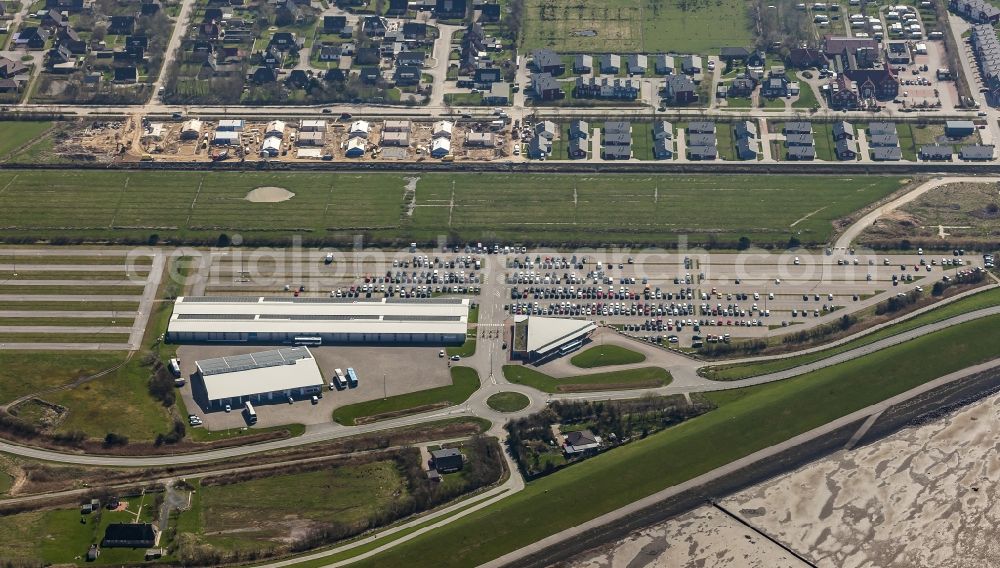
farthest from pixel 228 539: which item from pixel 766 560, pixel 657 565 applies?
pixel 766 560

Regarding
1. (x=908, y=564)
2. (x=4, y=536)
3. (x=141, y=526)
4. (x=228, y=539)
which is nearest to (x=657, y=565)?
(x=908, y=564)

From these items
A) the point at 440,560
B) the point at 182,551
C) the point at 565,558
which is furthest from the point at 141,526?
the point at 565,558

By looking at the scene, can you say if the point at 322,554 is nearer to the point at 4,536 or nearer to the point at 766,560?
the point at 4,536

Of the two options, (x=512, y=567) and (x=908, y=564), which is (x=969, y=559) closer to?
(x=908, y=564)

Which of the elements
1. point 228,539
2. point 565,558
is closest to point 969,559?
point 565,558

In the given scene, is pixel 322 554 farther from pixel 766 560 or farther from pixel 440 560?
pixel 766 560

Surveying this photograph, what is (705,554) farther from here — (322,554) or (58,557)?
(58,557)
